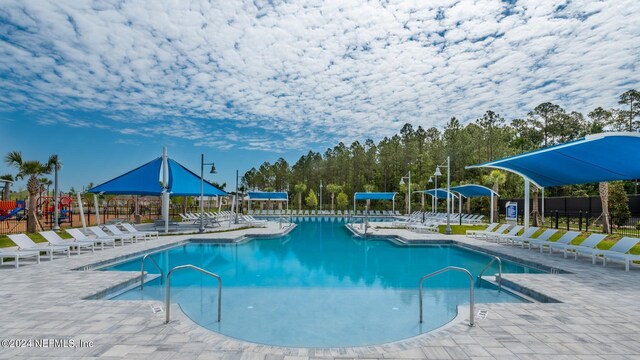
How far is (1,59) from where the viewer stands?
53.0 ft

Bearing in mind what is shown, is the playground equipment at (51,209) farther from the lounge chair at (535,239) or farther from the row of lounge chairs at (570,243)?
the lounge chair at (535,239)

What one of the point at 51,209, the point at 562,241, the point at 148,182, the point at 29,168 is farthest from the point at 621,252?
the point at 51,209

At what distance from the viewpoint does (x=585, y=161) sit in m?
9.64

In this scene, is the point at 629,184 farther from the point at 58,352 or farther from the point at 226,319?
the point at 58,352

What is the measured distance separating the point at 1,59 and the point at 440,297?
66.9 ft

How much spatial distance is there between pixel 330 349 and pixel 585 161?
9.37m

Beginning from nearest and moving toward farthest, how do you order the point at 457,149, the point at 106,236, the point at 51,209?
the point at 106,236
the point at 51,209
the point at 457,149

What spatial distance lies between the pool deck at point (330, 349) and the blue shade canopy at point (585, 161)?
9.47ft

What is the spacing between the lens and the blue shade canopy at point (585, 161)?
7426mm

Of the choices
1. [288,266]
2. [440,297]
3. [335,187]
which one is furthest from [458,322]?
[335,187]

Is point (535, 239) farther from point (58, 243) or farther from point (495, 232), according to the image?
point (58, 243)

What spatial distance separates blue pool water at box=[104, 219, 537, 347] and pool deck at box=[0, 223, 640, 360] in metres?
0.83

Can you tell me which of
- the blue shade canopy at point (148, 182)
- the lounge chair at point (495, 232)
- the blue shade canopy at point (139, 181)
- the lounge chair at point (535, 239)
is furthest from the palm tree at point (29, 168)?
the lounge chair at point (535, 239)

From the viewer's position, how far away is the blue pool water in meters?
5.02
